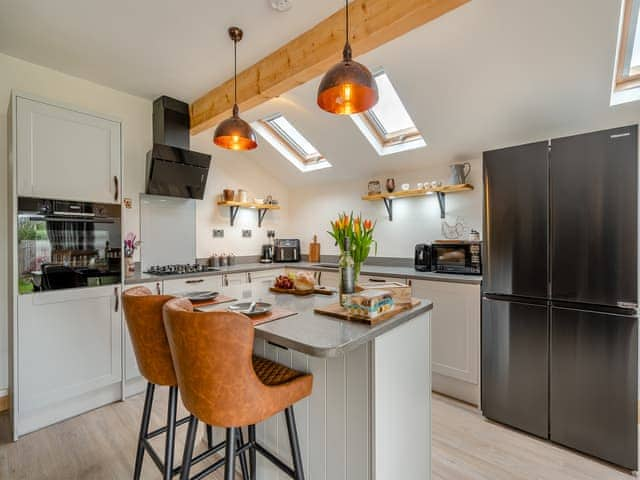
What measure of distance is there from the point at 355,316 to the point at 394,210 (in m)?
2.54

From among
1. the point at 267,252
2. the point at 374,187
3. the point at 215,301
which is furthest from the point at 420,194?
the point at 215,301

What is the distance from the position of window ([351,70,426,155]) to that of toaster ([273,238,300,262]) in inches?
68.1

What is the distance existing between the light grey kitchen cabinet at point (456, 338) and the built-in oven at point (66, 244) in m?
2.61

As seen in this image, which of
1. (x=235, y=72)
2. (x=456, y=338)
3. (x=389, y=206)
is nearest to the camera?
(x=456, y=338)

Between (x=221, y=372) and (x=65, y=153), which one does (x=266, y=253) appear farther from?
(x=221, y=372)

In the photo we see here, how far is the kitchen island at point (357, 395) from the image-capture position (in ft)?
3.78

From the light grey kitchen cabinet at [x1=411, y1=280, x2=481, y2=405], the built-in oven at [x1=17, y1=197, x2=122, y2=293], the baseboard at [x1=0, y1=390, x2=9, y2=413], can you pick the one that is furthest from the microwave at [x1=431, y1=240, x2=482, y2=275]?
the baseboard at [x1=0, y1=390, x2=9, y2=413]

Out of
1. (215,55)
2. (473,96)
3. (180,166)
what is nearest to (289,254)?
(180,166)

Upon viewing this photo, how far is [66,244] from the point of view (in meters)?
2.29

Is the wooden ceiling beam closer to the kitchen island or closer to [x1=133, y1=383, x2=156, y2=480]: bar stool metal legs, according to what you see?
the kitchen island

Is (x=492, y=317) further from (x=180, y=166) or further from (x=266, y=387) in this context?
(x=180, y=166)

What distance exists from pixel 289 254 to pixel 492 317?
2.69m

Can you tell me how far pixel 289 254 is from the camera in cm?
434

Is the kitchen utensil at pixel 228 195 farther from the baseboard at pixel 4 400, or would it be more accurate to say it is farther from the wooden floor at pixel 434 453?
the baseboard at pixel 4 400
